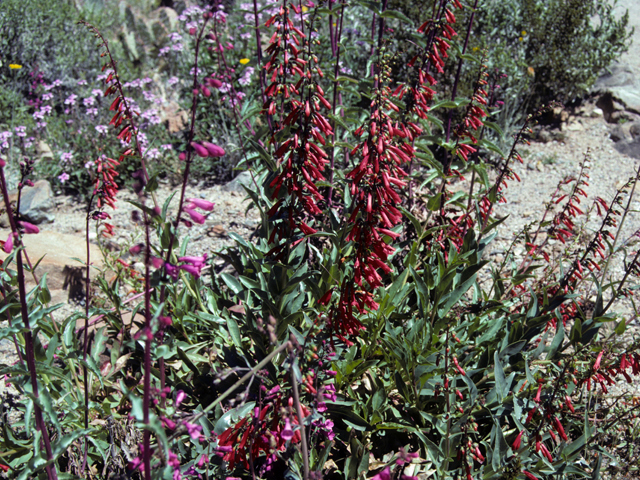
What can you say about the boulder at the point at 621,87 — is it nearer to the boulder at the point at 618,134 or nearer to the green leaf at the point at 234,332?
the boulder at the point at 618,134

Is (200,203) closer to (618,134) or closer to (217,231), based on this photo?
(217,231)

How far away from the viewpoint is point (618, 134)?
21.4 ft

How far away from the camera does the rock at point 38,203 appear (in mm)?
5207

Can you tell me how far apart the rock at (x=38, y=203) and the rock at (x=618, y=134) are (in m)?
7.15

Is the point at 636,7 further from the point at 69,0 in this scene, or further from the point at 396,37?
the point at 69,0

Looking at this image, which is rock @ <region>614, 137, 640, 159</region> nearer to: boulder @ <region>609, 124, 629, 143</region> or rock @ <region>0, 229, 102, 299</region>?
boulder @ <region>609, 124, 629, 143</region>

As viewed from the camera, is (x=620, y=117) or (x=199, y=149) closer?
(x=199, y=149)

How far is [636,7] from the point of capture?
32.7ft

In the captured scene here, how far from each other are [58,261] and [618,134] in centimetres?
691

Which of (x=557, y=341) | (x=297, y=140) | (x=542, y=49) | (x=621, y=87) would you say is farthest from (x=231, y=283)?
(x=621, y=87)

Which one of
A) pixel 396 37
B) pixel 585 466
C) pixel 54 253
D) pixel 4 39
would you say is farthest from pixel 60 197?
pixel 585 466

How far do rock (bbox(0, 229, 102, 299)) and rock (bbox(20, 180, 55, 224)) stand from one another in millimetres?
643

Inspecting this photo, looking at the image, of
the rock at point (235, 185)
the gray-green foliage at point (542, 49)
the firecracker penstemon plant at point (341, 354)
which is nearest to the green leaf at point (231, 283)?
the firecracker penstemon plant at point (341, 354)

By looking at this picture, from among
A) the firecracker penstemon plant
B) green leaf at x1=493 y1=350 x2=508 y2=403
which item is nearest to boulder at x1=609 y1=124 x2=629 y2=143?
the firecracker penstemon plant
